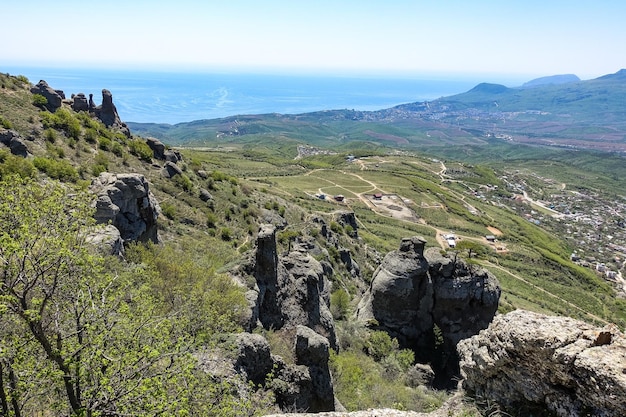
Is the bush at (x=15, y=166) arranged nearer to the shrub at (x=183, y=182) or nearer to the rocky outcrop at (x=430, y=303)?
the shrub at (x=183, y=182)

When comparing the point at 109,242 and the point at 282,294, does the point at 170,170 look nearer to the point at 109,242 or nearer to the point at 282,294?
the point at 282,294

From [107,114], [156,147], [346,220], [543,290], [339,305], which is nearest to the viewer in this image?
[339,305]

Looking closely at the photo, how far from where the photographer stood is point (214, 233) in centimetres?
4238

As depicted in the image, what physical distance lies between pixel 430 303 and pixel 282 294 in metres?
18.3

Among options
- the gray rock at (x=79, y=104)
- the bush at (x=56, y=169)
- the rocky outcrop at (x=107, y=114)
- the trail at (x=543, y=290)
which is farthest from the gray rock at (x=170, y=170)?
the trail at (x=543, y=290)

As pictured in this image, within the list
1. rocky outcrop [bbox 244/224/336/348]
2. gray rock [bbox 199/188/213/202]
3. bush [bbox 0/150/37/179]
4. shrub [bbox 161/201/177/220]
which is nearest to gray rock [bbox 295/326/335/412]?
rocky outcrop [bbox 244/224/336/348]

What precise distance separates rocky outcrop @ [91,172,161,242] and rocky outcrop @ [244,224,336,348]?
28.7ft

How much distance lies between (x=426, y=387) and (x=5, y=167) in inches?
1490

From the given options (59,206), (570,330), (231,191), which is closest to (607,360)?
(570,330)

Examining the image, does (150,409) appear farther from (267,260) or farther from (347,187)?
(347,187)

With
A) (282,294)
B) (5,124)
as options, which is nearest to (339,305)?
(282,294)

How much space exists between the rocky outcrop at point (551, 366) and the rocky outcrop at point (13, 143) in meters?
40.4

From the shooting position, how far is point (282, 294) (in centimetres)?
2859

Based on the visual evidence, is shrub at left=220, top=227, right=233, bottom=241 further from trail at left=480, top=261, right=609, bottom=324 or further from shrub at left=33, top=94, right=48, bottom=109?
trail at left=480, top=261, right=609, bottom=324
